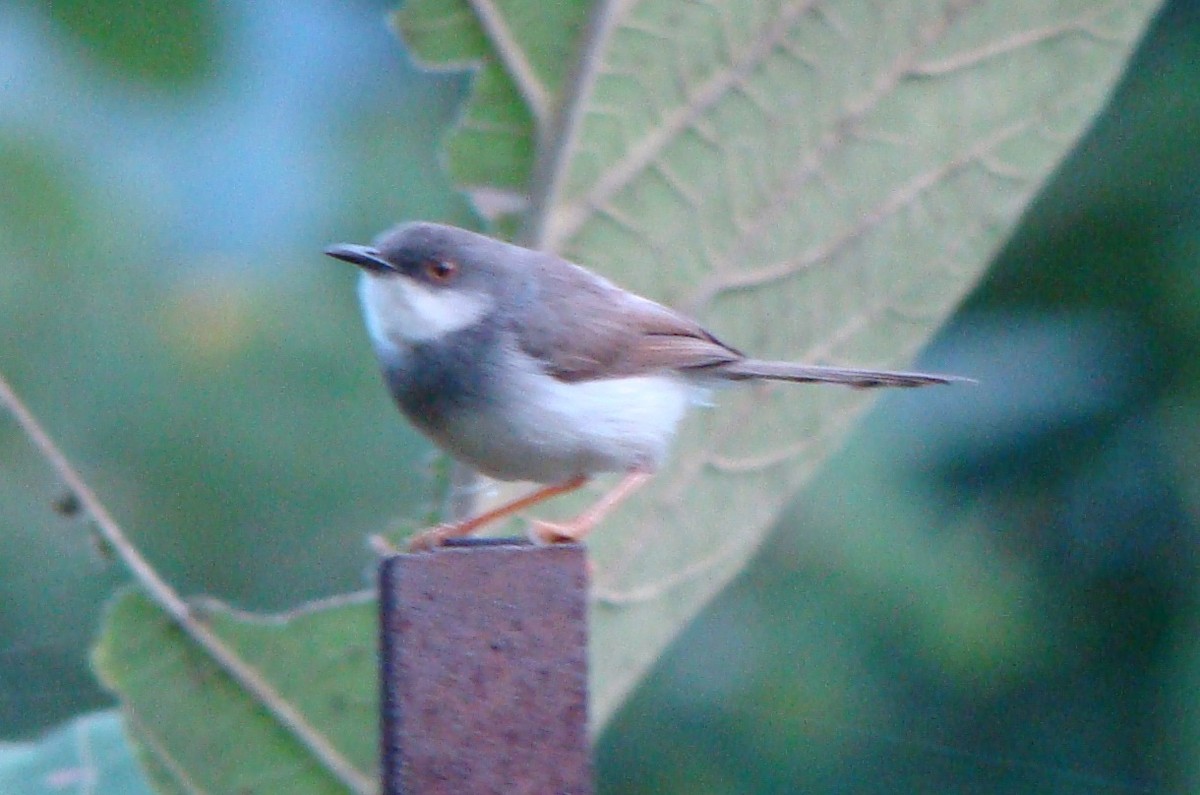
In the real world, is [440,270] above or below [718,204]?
below

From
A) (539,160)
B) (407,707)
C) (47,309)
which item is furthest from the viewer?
(47,309)

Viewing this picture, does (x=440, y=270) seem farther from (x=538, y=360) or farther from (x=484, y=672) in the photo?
(x=484, y=672)

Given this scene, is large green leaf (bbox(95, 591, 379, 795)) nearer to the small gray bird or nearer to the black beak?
the small gray bird

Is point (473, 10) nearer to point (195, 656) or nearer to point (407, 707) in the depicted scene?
point (195, 656)

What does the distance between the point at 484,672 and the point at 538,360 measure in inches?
29.6

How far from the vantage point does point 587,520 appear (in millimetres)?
1550

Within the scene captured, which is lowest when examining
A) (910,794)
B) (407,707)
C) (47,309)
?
(910,794)

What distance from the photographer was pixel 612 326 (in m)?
1.75

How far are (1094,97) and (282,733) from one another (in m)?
1.25

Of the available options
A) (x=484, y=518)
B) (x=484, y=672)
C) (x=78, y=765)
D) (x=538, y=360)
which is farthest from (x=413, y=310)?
(x=484, y=672)

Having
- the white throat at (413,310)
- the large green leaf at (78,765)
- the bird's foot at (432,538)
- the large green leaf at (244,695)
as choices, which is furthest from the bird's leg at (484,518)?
the large green leaf at (78,765)

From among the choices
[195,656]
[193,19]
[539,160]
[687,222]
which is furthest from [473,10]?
[193,19]

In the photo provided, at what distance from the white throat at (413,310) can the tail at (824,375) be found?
1.06ft

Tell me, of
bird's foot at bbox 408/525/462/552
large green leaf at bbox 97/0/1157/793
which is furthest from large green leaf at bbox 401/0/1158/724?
bird's foot at bbox 408/525/462/552
